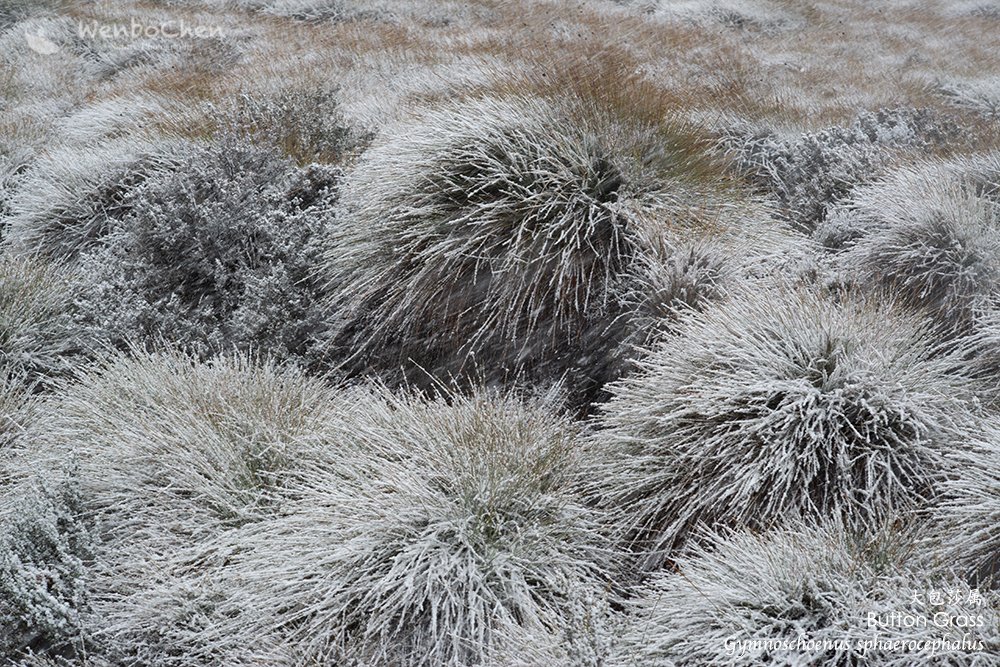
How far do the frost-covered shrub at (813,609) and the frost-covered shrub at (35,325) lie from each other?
3180 mm

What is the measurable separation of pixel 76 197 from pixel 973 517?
5.24 meters

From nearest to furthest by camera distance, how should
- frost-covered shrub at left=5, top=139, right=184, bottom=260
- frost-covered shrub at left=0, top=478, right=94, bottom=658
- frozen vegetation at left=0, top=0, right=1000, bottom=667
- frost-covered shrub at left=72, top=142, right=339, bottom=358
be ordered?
frozen vegetation at left=0, top=0, right=1000, bottom=667 < frost-covered shrub at left=0, top=478, right=94, bottom=658 < frost-covered shrub at left=72, top=142, right=339, bottom=358 < frost-covered shrub at left=5, top=139, right=184, bottom=260

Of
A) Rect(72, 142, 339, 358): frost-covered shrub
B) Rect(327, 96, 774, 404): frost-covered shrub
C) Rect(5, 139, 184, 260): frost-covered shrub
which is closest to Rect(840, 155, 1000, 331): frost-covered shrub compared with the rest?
Rect(327, 96, 774, 404): frost-covered shrub

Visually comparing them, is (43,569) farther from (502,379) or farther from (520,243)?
(520,243)

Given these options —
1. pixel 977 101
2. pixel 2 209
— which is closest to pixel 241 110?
pixel 2 209

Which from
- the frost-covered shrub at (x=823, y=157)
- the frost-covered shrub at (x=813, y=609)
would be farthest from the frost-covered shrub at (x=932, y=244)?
the frost-covered shrub at (x=813, y=609)

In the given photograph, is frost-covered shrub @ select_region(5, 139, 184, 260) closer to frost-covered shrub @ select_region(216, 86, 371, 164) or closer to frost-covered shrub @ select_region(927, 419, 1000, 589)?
frost-covered shrub @ select_region(216, 86, 371, 164)

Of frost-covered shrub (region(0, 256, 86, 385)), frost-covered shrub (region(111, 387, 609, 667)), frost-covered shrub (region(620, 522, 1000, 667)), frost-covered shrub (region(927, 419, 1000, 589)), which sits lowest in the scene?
frost-covered shrub (region(0, 256, 86, 385))

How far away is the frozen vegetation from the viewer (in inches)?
94.6

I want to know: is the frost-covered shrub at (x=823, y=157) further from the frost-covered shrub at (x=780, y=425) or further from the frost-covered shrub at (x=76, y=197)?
the frost-covered shrub at (x=76, y=197)

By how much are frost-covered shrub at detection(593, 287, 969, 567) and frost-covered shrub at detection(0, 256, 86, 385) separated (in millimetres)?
2899

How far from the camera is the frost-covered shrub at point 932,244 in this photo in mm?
3457

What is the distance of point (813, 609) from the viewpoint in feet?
7.16

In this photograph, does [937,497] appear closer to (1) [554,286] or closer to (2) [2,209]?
(1) [554,286]
